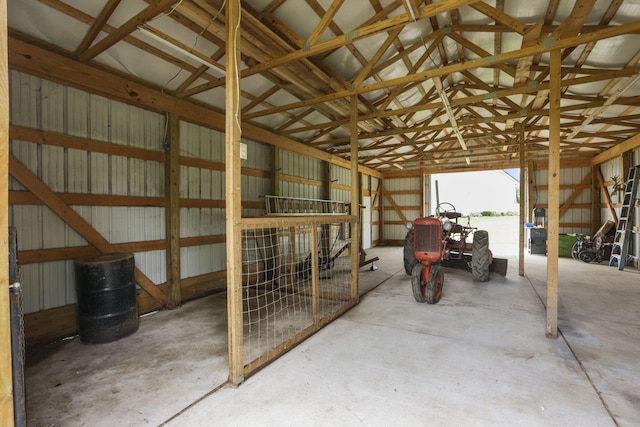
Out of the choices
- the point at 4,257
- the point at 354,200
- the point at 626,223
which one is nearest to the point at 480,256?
the point at 354,200

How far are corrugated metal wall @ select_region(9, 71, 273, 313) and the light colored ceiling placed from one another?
508mm

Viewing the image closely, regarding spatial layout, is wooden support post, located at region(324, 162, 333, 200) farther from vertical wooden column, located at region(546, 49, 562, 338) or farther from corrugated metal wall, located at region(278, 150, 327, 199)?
vertical wooden column, located at region(546, 49, 562, 338)

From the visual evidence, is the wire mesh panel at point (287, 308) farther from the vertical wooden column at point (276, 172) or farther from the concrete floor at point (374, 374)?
the vertical wooden column at point (276, 172)

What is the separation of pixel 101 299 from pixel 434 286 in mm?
3947

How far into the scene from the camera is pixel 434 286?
3.99 m

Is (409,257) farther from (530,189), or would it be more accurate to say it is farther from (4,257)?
(530,189)

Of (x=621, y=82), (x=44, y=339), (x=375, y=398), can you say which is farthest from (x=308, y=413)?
A: (x=621, y=82)

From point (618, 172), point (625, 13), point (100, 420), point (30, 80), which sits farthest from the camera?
point (618, 172)

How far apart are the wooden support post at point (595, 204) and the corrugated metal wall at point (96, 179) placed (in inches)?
424

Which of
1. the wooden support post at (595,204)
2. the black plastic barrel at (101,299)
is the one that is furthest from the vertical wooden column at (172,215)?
the wooden support post at (595,204)

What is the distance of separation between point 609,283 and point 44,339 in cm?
819

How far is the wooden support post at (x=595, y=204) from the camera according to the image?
8.70 meters

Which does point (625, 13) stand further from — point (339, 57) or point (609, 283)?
point (609, 283)

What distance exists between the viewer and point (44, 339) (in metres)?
2.93
